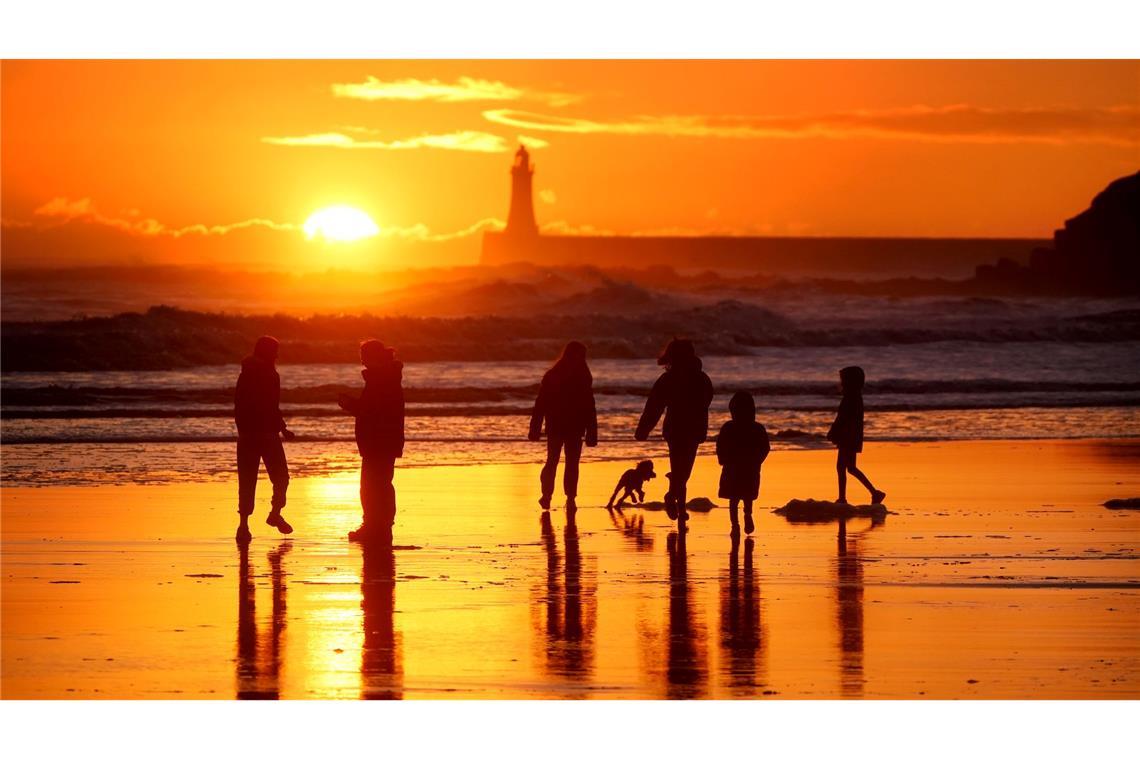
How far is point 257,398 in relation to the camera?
11.9 m

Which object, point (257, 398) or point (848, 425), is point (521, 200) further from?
point (257, 398)

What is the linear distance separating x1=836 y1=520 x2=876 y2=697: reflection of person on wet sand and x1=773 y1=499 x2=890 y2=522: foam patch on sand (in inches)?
34.5

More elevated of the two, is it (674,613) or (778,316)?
(778,316)

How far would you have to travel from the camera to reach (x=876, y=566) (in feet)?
34.3

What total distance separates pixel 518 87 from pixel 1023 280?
177ft

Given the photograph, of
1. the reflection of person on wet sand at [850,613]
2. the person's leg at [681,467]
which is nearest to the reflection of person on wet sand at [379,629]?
the reflection of person on wet sand at [850,613]

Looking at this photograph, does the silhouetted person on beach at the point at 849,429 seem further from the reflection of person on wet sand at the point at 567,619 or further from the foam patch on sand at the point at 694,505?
the reflection of person on wet sand at the point at 567,619

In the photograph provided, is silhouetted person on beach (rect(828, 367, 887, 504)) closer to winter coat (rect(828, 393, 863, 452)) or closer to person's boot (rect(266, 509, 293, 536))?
winter coat (rect(828, 393, 863, 452))

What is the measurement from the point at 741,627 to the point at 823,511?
15.3 ft

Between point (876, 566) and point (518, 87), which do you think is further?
point (518, 87)

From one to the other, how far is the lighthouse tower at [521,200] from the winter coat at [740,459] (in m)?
30.6

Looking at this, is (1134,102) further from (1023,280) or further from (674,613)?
(1023,280)

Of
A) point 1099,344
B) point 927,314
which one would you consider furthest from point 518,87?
point 927,314

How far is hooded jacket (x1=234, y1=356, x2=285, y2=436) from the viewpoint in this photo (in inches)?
468
